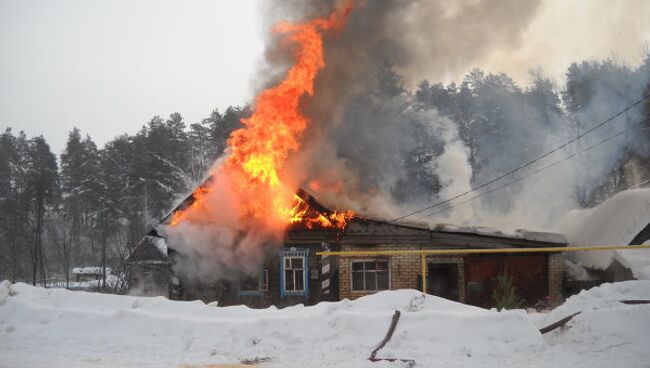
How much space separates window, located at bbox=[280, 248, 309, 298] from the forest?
495 centimetres

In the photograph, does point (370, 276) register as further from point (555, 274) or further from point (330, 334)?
point (330, 334)

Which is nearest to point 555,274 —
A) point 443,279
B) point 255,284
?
point 443,279

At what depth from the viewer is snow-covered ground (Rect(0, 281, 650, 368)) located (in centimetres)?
728

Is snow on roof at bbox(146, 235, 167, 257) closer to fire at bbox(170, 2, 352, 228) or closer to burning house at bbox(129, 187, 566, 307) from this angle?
burning house at bbox(129, 187, 566, 307)

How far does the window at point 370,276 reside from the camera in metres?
16.2

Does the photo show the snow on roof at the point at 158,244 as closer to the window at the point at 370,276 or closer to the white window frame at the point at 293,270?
the white window frame at the point at 293,270

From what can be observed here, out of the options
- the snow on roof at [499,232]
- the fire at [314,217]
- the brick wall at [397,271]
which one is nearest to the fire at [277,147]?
the fire at [314,217]

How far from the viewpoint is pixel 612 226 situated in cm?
1819

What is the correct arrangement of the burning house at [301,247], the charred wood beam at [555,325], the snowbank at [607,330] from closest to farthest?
the snowbank at [607,330]
the charred wood beam at [555,325]
the burning house at [301,247]

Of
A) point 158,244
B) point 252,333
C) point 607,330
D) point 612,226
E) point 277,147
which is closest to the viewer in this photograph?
point 607,330

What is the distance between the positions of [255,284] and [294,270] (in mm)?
1299

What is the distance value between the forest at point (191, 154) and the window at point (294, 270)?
16.2 feet

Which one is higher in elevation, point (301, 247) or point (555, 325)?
point (301, 247)

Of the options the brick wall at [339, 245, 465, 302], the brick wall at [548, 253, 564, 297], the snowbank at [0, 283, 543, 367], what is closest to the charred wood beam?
the snowbank at [0, 283, 543, 367]
